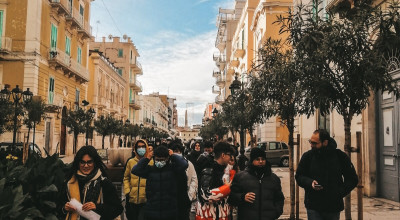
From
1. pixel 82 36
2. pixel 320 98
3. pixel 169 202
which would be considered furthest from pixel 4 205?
pixel 82 36

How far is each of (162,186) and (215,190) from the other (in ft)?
2.50

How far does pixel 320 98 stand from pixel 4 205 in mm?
4511

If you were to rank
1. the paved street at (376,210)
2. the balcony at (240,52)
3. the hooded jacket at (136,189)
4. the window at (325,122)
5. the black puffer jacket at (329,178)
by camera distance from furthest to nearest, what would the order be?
1. the balcony at (240,52)
2. the window at (325,122)
3. the paved street at (376,210)
4. the hooded jacket at (136,189)
5. the black puffer jacket at (329,178)

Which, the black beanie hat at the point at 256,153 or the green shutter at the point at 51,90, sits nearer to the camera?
the black beanie hat at the point at 256,153

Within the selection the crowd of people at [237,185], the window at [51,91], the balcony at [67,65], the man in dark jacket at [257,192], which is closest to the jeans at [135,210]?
the crowd of people at [237,185]

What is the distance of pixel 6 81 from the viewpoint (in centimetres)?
2594

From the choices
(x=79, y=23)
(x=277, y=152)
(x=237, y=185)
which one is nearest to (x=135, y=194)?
(x=237, y=185)

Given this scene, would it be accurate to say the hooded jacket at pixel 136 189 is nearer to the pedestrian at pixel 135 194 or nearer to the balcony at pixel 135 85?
the pedestrian at pixel 135 194

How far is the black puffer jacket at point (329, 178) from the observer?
15.9 ft

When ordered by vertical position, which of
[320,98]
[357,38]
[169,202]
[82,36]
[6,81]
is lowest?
[169,202]

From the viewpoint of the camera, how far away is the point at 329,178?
4898 millimetres

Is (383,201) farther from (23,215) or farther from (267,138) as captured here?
(267,138)

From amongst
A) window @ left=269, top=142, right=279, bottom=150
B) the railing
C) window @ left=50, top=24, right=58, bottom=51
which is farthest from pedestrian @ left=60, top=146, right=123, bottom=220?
window @ left=50, top=24, right=58, bottom=51

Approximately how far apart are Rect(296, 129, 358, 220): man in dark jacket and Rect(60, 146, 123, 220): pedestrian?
2516mm
